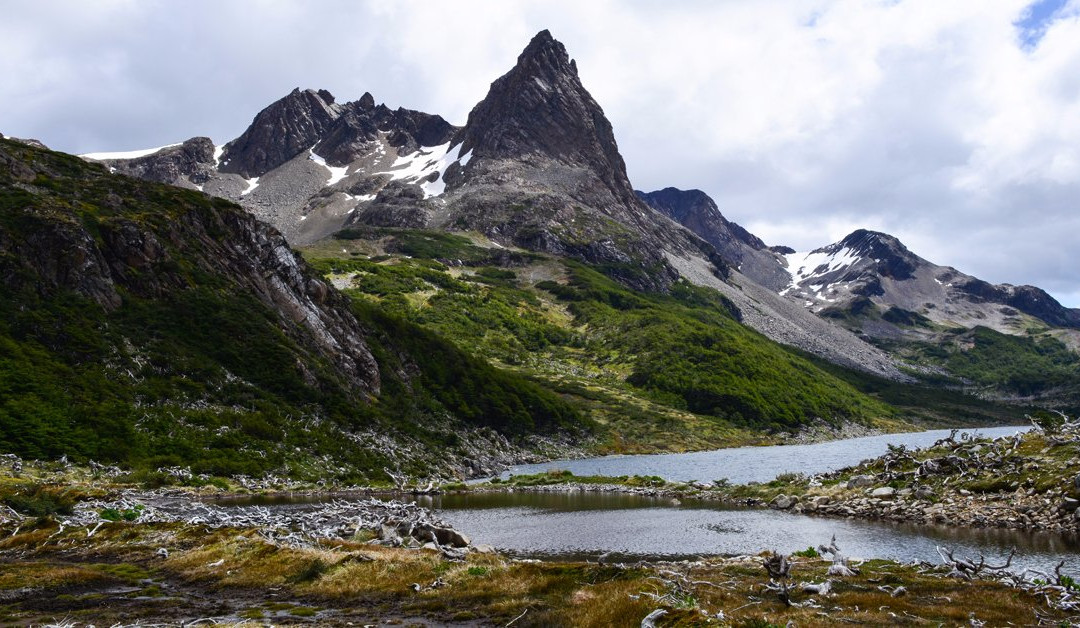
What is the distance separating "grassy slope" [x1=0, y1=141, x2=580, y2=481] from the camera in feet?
210

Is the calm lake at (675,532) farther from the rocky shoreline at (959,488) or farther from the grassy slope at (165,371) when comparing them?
the grassy slope at (165,371)

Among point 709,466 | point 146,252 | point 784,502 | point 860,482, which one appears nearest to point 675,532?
point 784,502

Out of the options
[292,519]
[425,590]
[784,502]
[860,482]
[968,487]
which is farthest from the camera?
[784,502]

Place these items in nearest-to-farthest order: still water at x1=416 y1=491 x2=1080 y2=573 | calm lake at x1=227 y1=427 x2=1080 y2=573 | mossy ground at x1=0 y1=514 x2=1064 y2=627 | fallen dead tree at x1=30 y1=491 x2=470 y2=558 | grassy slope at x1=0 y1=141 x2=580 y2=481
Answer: mossy ground at x1=0 y1=514 x2=1064 y2=627 → still water at x1=416 y1=491 x2=1080 y2=573 → calm lake at x1=227 y1=427 x2=1080 y2=573 → fallen dead tree at x1=30 y1=491 x2=470 y2=558 → grassy slope at x1=0 y1=141 x2=580 y2=481

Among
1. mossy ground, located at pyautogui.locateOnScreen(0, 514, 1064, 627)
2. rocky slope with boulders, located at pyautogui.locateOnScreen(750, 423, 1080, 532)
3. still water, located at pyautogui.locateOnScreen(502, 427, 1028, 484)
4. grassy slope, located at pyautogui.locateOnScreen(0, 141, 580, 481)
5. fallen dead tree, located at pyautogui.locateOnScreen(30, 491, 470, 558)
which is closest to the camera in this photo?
mossy ground, located at pyautogui.locateOnScreen(0, 514, 1064, 627)

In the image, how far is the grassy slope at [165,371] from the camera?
2522 inches

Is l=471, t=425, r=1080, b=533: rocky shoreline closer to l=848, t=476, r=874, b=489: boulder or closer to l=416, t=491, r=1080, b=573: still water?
l=848, t=476, r=874, b=489: boulder

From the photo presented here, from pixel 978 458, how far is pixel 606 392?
13698 cm

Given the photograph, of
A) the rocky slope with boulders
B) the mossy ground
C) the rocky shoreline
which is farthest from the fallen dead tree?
the rocky slope with boulders

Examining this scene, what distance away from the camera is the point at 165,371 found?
76562 mm

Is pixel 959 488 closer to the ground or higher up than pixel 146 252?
closer to the ground

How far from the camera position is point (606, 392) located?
184 metres

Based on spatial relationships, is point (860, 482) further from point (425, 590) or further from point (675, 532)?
point (425, 590)

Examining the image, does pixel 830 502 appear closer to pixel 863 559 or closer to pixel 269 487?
pixel 863 559
